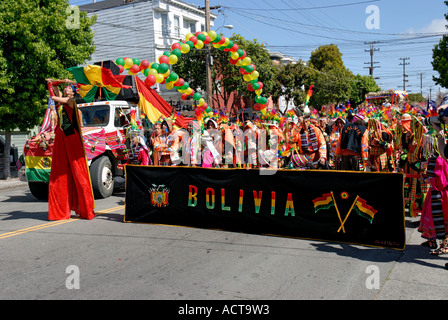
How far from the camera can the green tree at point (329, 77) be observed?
47.2 m

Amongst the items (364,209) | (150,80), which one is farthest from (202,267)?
(150,80)

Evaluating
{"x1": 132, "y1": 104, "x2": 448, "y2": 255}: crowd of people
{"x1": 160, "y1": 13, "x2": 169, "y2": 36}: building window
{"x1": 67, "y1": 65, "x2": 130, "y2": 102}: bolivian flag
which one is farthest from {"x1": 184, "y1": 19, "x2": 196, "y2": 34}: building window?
{"x1": 132, "y1": 104, "x2": 448, "y2": 255}: crowd of people

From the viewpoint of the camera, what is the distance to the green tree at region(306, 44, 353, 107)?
4719 cm

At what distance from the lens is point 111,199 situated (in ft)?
36.4

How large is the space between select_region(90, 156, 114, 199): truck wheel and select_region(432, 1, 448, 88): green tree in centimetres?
2304

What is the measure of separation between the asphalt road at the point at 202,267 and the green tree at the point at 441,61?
22458mm

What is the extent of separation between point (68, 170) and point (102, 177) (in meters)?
2.57

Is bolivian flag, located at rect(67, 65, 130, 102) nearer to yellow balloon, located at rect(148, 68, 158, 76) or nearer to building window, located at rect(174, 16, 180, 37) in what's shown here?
yellow balloon, located at rect(148, 68, 158, 76)

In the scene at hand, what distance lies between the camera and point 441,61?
26.2 meters

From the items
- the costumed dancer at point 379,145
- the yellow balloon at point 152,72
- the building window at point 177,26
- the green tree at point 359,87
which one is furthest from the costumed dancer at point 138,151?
the green tree at point 359,87

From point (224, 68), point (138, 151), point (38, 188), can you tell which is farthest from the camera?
point (224, 68)

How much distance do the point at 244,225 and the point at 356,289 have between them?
9.13ft

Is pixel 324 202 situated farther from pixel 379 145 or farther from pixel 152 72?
pixel 152 72

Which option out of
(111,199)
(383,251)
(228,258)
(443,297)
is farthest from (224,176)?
(111,199)
